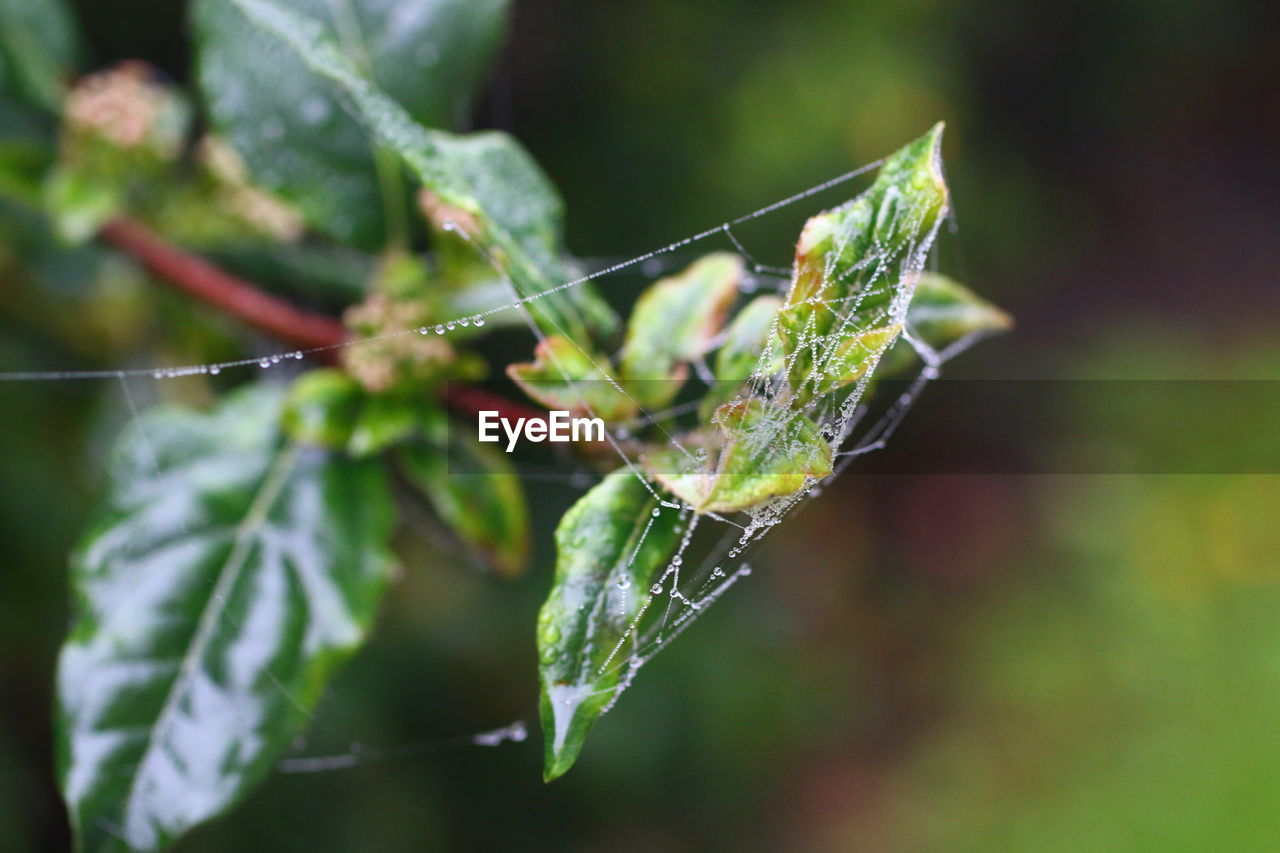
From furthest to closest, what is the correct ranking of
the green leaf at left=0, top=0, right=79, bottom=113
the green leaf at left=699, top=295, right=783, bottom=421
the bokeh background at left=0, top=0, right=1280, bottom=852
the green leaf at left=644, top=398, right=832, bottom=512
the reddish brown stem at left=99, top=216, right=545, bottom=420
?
1. the bokeh background at left=0, top=0, right=1280, bottom=852
2. the green leaf at left=0, top=0, right=79, bottom=113
3. the reddish brown stem at left=99, top=216, right=545, bottom=420
4. the green leaf at left=699, top=295, right=783, bottom=421
5. the green leaf at left=644, top=398, right=832, bottom=512

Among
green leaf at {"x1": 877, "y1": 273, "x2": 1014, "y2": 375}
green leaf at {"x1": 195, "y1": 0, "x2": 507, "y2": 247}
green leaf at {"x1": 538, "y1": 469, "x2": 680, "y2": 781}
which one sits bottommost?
green leaf at {"x1": 538, "y1": 469, "x2": 680, "y2": 781}

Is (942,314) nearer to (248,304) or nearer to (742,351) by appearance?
(742,351)

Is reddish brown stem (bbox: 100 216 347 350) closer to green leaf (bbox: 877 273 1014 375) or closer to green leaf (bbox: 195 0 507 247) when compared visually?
green leaf (bbox: 195 0 507 247)

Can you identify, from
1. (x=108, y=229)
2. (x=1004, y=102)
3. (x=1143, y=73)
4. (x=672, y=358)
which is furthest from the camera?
(x=1143, y=73)

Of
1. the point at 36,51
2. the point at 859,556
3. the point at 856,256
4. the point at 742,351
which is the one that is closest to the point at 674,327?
the point at 742,351

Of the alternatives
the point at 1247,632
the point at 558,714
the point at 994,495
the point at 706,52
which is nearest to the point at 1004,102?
the point at 994,495

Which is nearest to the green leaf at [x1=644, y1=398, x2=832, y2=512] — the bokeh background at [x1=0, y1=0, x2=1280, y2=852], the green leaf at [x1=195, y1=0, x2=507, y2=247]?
the green leaf at [x1=195, y1=0, x2=507, y2=247]

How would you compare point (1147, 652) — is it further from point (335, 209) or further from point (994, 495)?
point (335, 209)
